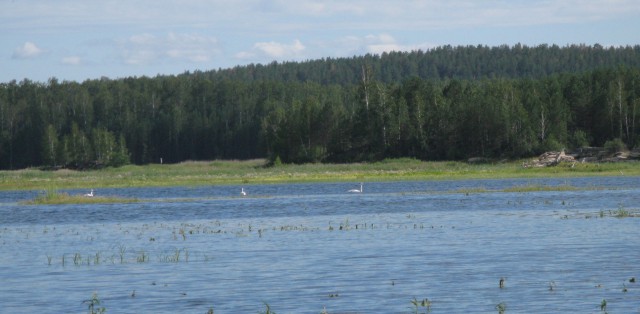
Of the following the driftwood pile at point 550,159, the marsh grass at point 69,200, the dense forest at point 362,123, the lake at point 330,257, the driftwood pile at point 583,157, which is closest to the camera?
the lake at point 330,257

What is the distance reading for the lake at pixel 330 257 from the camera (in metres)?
22.1

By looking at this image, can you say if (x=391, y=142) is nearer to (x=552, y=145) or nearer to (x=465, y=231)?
(x=552, y=145)

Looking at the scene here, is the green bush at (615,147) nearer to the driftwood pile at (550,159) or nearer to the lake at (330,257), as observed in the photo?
the driftwood pile at (550,159)

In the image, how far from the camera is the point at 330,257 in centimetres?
2947

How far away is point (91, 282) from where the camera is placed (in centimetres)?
2586

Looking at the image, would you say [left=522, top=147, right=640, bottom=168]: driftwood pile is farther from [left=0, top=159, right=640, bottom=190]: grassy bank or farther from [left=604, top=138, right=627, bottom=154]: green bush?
[left=0, top=159, right=640, bottom=190]: grassy bank

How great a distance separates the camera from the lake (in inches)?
870

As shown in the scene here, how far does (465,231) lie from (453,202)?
16.3 metres

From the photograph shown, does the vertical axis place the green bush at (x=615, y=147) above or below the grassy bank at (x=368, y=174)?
above

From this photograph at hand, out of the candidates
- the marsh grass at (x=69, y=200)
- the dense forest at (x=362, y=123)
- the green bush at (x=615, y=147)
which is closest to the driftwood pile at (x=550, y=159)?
the green bush at (x=615, y=147)

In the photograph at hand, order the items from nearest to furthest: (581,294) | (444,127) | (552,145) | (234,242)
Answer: (581,294)
(234,242)
(552,145)
(444,127)

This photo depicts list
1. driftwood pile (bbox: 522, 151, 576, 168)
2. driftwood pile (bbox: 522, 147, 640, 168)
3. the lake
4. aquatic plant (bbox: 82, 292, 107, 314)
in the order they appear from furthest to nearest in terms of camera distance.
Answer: driftwood pile (bbox: 522, 147, 640, 168) < driftwood pile (bbox: 522, 151, 576, 168) < the lake < aquatic plant (bbox: 82, 292, 107, 314)

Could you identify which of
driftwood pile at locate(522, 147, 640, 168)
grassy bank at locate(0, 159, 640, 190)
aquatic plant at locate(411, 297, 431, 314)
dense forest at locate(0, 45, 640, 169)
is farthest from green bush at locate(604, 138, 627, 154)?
aquatic plant at locate(411, 297, 431, 314)

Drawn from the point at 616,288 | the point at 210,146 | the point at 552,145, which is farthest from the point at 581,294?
the point at 210,146
